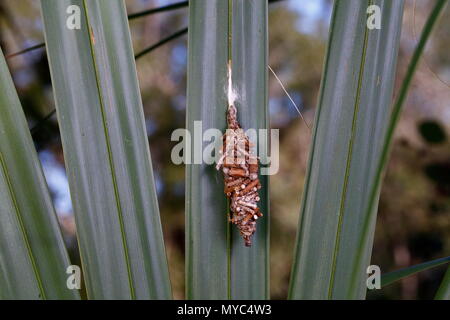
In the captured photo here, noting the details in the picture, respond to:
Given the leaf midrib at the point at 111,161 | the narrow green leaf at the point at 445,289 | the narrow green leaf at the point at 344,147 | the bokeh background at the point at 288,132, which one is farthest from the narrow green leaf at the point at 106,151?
the bokeh background at the point at 288,132

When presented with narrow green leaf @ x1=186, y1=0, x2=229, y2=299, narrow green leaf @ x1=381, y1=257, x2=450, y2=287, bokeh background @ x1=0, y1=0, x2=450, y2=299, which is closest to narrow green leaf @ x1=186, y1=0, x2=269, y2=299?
narrow green leaf @ x1=186, y1=0, x2=229, y2=299

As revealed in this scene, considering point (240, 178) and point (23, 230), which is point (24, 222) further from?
point (240, 178)

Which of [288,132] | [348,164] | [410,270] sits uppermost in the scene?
[348,164]

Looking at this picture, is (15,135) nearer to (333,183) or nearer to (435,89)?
(333,183)

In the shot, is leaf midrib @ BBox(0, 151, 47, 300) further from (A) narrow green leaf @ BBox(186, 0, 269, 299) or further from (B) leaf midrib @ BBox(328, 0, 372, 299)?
(B) leaf midrib @ BBox(328, 0, 372, 299)

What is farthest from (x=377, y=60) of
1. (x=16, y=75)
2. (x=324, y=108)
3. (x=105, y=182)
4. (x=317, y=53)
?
(x=16, y=75)

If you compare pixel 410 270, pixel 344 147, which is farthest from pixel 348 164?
pixel 410 270
